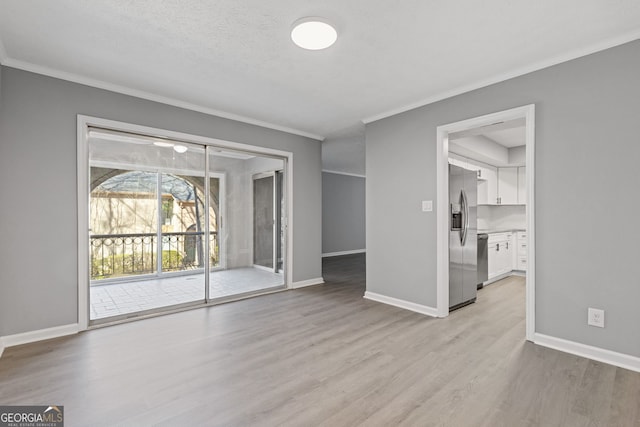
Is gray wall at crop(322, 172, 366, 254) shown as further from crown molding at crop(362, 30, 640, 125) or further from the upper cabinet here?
crown molding at crop(362, 30, 640, 125)

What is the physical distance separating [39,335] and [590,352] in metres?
5.00

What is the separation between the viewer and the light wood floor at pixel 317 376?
1820 millimetres

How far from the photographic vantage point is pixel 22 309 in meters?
2.82

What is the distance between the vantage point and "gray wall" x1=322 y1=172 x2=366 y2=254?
30.1 ft

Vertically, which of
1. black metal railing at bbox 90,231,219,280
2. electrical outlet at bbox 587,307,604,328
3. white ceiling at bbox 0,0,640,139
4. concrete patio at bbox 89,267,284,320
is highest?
white ceiling at bbox 0,0,640,139

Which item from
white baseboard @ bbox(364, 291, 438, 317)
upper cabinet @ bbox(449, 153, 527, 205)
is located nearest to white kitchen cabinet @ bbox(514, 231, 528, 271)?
upper cabinet @ bbox(449, 153, 527, 205)

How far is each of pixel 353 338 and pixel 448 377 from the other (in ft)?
3.13

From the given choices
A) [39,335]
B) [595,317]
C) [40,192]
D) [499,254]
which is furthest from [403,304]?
[40,192]

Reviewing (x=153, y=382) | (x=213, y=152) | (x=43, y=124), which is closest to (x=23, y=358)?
(x=153, y=382)

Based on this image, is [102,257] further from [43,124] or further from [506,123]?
[506,123]

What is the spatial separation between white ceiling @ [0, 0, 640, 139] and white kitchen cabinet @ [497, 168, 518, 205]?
3.42m

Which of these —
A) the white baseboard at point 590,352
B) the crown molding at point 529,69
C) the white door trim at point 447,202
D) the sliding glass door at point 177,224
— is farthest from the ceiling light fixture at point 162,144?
the white baseboard at point 590,352

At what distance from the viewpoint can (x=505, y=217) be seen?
21.2 feet

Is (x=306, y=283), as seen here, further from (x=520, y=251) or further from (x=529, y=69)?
(x=520, y=251)
